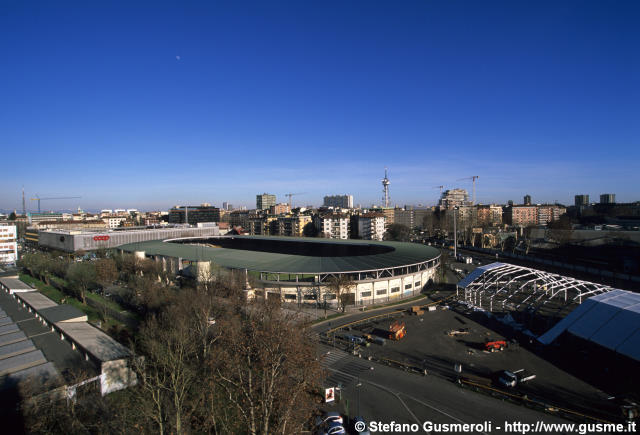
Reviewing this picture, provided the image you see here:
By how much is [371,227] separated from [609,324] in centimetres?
6247

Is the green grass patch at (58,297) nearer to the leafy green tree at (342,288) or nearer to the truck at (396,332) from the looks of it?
the leafy green tree at (342,288)

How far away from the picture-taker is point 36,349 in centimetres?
1902

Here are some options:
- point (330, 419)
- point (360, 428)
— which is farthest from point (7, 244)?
point (360, 428)

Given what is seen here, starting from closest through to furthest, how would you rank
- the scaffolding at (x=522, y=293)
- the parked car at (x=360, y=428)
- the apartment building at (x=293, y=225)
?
the parked car at (x=360, y=428) < the scaffolding at (x=522, y=293) < the apartment building at (x=293, y=225)

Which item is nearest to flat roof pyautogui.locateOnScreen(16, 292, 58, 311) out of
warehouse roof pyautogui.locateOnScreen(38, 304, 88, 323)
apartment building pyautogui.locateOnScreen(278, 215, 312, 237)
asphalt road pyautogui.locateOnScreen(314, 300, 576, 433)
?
warehouse roof pyautogui.locateOnScreen(38, 304, 88, 323)

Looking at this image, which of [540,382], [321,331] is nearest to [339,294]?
[321,331]

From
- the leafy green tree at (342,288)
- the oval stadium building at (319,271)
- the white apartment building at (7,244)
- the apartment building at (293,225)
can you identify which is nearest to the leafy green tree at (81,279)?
the oval stadium building at (319,271)

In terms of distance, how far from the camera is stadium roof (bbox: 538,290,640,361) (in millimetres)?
15960

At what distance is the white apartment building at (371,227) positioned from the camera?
7975 centimetres

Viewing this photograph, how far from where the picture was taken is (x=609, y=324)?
17.4 metres

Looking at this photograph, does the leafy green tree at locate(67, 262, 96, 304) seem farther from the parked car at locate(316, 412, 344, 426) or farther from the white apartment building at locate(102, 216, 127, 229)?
the white apartment building at locate(102, 216, 127, 229)

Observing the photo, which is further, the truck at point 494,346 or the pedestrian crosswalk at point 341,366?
the truck at point 494,346

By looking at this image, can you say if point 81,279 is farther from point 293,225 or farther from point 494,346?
point 293,225

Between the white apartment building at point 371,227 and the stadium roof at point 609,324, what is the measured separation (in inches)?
2333
